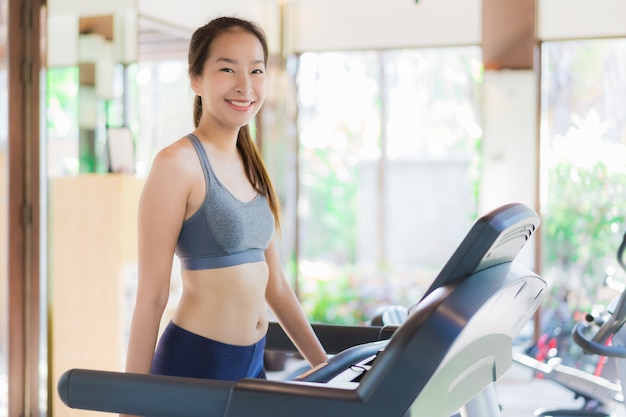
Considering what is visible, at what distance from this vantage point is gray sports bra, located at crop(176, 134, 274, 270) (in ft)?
Answer: 4.72

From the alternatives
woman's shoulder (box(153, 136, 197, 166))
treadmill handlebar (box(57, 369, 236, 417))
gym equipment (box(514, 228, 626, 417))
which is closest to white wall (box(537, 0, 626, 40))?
gym equipment (box(514, 228, 626, 417))

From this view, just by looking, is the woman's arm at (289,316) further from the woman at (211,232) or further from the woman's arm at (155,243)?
the woman's arm at (155,243)

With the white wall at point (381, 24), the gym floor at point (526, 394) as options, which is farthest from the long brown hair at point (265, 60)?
the white wall at point (381, 24)

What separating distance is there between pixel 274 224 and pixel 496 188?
3910 millimetres

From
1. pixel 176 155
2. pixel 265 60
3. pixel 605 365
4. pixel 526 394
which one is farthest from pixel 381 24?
pixel 176 155

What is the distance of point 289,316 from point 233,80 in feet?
1.68

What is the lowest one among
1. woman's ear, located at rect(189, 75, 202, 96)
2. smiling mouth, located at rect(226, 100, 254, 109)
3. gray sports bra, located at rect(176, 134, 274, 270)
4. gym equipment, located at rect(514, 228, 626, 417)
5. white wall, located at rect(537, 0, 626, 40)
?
gym equipment, located at rect(514, 228, 626, 417)

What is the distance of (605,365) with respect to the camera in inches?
126

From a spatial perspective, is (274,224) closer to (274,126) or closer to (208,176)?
(208,176)

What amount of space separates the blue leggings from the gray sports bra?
0.44ft

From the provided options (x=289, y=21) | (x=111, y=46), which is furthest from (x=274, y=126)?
(x=111, y=46)

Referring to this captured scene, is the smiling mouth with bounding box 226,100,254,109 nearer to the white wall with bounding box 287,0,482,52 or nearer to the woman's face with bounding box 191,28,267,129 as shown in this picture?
the woman's face with bounding box 191,28,267,129

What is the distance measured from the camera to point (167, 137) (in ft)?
15.4

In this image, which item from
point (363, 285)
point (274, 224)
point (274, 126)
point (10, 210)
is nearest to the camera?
point (274, 224)
